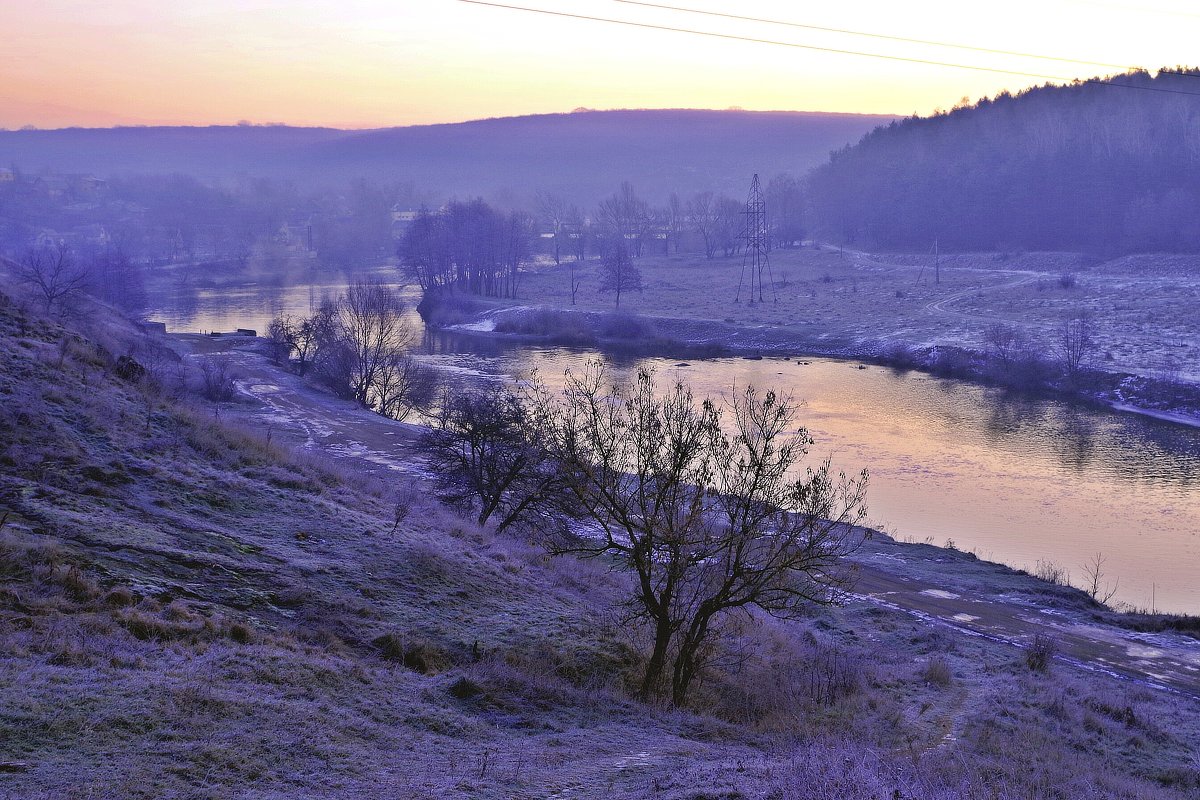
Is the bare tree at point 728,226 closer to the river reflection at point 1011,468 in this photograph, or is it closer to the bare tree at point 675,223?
the bare tree at point 675,223

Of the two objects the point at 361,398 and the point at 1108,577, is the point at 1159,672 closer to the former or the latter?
the point at 1108,577

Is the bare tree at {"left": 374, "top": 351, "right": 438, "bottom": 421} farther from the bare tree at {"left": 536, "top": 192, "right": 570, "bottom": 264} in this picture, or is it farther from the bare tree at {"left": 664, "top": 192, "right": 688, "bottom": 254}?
the bare tree at {"left": 664, "top": 192, "right": 688, "bottom": 254}

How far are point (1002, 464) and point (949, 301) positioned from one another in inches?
1345

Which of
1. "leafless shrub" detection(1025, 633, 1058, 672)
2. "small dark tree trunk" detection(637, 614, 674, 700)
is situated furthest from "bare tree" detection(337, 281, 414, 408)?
"small dark tree trunk" detection(637, 614, 674, 700)

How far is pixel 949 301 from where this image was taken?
200ft

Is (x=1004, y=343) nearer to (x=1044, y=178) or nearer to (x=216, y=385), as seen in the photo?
(x=216, y=385)

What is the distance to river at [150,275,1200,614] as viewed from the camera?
72.2 ft

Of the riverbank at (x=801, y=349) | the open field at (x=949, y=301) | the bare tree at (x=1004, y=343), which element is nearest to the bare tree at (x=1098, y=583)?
the riverbank at (x=801, y=349)

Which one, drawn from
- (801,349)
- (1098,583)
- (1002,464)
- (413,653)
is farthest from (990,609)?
(801,349)

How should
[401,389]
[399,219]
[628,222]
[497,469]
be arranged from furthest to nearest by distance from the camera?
[399,219]
[628,222]
[401,389]
[497,469]

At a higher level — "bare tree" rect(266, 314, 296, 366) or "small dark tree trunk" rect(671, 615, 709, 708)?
"bare tree" rect(266, 314, 296, 366)

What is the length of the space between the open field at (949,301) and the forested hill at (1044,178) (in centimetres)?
530

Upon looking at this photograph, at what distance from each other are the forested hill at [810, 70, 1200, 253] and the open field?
530 centimetres

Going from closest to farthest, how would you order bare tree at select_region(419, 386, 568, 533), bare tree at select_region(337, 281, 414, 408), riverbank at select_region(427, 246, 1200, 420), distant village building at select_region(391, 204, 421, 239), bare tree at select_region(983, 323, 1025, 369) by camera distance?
bare tree at select_region(419, 386, 568, 533)
bare tree at select_region(337, 281, 414, 408)
riverbank at select_region(427, 246, 1200, 420)
bare tree at select_region(983, 323, 1025, 369)
distant village building at select_region(391, 204, 421, 239)
